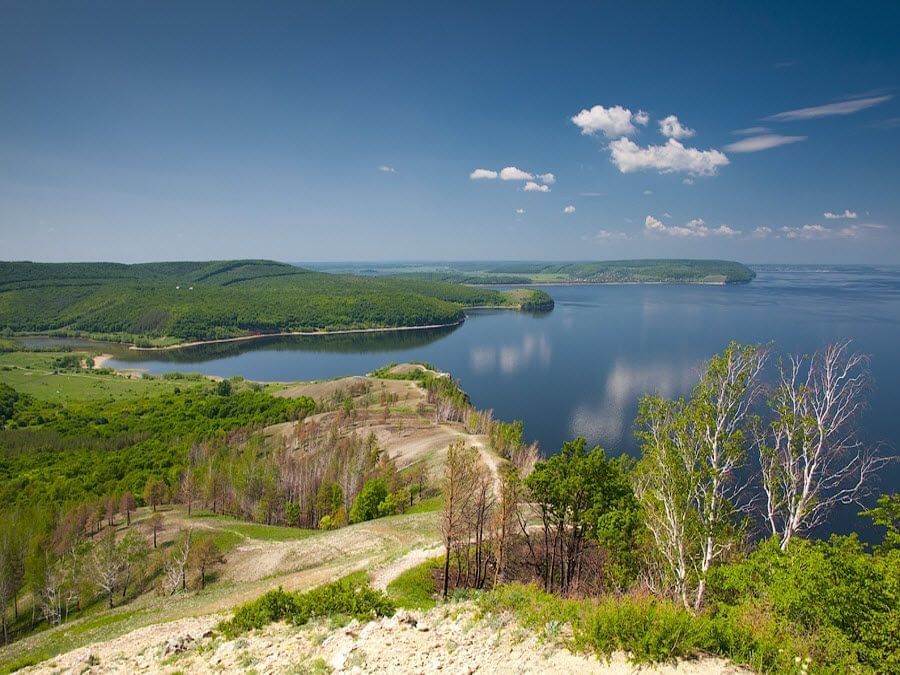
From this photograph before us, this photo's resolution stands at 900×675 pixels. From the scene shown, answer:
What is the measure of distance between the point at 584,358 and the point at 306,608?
117837 millimetres

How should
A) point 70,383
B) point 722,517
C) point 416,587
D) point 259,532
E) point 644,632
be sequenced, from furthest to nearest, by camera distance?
point 70,383 < point 259,532 < point 416,587 < point 722,517 < point 644,632

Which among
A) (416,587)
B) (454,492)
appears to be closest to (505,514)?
(454,492)

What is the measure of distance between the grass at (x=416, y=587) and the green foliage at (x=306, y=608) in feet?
10.9

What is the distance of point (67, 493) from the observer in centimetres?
6153

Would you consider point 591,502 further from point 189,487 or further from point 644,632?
point 189,487

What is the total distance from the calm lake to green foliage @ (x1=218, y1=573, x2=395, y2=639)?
49.7 metres

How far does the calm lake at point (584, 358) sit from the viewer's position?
8200 cm

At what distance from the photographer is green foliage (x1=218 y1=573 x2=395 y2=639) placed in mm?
17000

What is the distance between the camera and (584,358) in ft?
422

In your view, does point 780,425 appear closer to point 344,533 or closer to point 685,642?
point 685,642

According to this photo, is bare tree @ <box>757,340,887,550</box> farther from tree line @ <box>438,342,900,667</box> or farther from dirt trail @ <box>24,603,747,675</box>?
dirt trail @ <box>24,603,747,675</box>

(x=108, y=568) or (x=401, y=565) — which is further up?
(x=401, y=565)

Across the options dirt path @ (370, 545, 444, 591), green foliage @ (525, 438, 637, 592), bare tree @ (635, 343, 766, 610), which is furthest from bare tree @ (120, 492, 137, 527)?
bare tree @ (635, 343, 766, 610)

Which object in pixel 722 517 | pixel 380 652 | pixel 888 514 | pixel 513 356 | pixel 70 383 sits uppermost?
pixel 888 514
